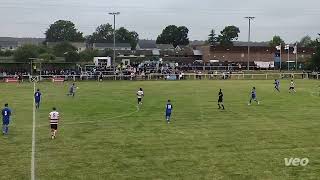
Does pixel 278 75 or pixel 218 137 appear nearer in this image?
pixel 218 137

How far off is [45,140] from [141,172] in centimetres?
764

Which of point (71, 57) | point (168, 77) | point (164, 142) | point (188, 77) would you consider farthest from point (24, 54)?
point (164, 142)

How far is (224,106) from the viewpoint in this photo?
3928 cm

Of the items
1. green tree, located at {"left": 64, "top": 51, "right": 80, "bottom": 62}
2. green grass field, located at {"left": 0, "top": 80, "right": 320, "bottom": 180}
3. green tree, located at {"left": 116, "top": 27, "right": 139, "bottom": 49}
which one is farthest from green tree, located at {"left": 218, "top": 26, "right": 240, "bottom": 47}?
green grass field, located at {"left": 0, "top": 80, "right": 320, "bottom": 180}

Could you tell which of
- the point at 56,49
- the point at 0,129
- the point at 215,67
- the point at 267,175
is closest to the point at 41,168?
the point at 267,175

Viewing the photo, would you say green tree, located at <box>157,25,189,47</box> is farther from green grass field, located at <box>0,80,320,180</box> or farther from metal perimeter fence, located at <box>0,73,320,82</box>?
green grass field, located at <box>0,80,320,180</box>

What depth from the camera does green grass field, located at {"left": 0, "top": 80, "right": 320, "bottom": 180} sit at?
18000mm

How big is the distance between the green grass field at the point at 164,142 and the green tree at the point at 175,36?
139 metres

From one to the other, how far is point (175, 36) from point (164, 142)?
158 m

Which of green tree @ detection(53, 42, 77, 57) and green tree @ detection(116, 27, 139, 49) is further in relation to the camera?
green tree @ detection(116, 27, 139, 49)

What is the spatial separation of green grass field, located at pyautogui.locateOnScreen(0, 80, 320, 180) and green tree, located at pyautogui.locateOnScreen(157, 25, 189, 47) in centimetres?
13938

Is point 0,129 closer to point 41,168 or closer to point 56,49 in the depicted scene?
point 41,168

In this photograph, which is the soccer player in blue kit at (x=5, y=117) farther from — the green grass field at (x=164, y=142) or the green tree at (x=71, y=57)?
the green tree at (x=71, y=57)

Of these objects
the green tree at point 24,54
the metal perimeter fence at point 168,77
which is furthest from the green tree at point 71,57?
the metal perimeter fence at point 168,77
